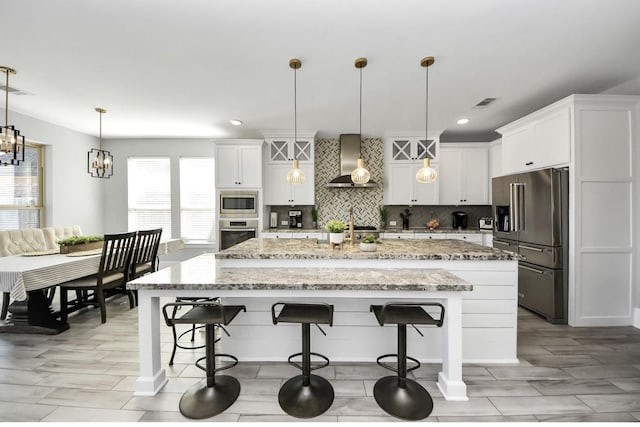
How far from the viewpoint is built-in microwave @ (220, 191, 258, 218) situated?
16.6ft

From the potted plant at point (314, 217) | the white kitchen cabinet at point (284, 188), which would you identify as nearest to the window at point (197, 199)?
the white kitchen cabinet at point (284, 188)

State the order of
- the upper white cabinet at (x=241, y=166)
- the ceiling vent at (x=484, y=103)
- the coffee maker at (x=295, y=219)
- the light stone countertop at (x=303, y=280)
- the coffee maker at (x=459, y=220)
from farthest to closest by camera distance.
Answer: the coffee maker at (x=295, y=219)
the coffee maker at (x=459, y=220)
the upper white cabinet at (x=241, y=166)
the ceiling vent at (x=484, y=103)
the light stone countertop at (x=303, y=280)

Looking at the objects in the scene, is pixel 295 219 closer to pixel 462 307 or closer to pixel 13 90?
pixel 462 307

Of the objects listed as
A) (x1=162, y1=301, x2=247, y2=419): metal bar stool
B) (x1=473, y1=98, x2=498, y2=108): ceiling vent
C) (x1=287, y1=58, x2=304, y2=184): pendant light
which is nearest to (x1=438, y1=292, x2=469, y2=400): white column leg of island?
(x1=162, y1=301, x2=247, y2=419): metal bar stool

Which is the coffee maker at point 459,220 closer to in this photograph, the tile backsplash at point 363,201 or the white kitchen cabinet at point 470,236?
the tile backsplash at point 363,201

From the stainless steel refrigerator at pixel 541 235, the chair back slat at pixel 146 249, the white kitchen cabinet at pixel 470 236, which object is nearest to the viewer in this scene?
the stainless steel refrigerator at pixel 541 235

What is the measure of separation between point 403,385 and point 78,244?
3840 millimetres

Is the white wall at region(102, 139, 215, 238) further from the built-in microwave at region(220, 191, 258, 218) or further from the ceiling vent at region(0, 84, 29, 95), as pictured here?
the ceiling vent at region(0, 84, 29, 95)

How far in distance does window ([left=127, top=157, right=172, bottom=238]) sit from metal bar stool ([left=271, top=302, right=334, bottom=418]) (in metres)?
4.83

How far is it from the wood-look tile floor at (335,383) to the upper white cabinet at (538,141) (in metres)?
1.91

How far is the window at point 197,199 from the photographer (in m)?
5.95

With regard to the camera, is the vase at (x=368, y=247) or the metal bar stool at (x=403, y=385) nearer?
the metal bar stool at (x=403, y=385)

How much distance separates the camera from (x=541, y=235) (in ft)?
11.2

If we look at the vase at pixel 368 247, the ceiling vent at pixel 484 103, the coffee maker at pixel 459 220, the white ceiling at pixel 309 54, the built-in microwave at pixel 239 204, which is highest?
the ceiling vent at pixel 484 103
